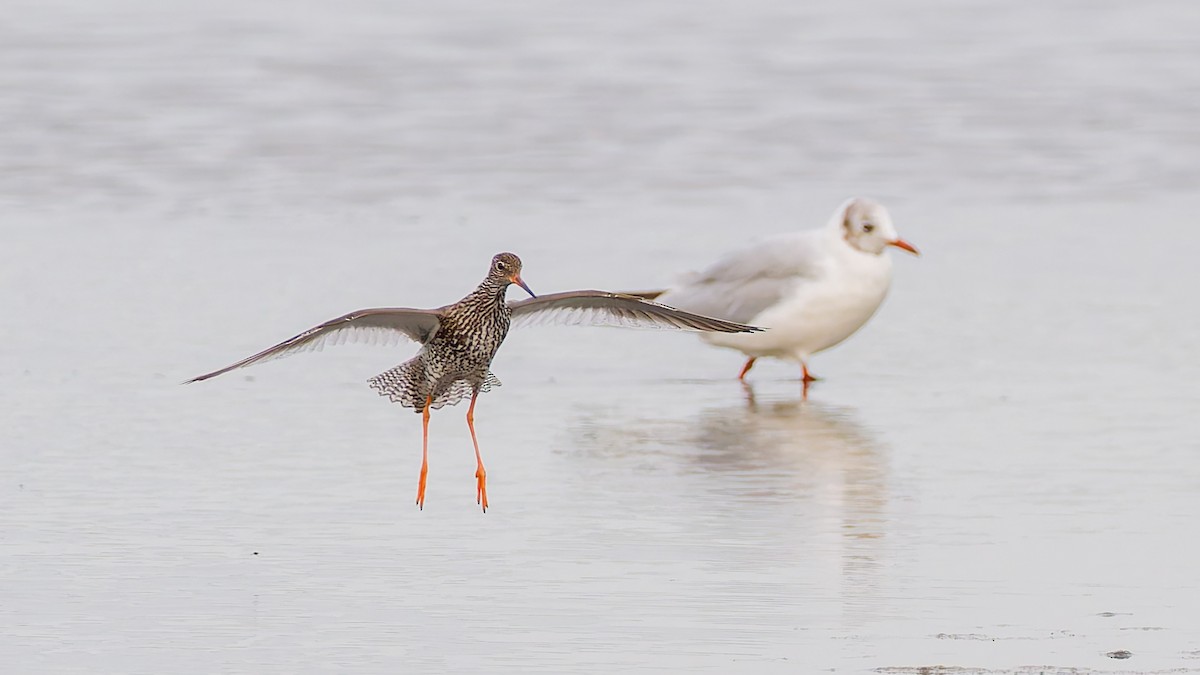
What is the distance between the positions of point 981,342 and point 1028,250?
88.7 inches

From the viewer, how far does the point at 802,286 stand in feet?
32.2

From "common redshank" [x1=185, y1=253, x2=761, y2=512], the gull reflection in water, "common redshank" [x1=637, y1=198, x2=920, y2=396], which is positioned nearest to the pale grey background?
the gull reflection in water

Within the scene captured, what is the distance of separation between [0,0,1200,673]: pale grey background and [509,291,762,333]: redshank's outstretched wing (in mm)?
497

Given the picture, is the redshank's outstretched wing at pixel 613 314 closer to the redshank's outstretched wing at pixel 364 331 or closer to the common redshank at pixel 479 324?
the common redshank at pixel 479 324

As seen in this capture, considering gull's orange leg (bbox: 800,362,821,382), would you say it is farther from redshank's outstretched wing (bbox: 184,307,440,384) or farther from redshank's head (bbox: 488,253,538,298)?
redshank's head (bbox: 488,253,538,298)

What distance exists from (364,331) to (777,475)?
4.50ft

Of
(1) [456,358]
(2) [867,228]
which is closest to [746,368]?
(2) [867,228]

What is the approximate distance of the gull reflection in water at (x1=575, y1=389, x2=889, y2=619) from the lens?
6.27 m

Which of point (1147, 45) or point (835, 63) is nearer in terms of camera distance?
point (835, 63)

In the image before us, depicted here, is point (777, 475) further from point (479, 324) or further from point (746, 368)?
point (746, 368)

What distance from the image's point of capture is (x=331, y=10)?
26.4m

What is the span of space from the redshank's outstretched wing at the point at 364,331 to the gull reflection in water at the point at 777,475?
2.70ft

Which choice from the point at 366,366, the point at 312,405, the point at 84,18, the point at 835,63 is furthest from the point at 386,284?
the point at 84,18

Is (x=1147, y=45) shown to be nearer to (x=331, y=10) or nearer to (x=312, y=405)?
(x=331, y=10)
